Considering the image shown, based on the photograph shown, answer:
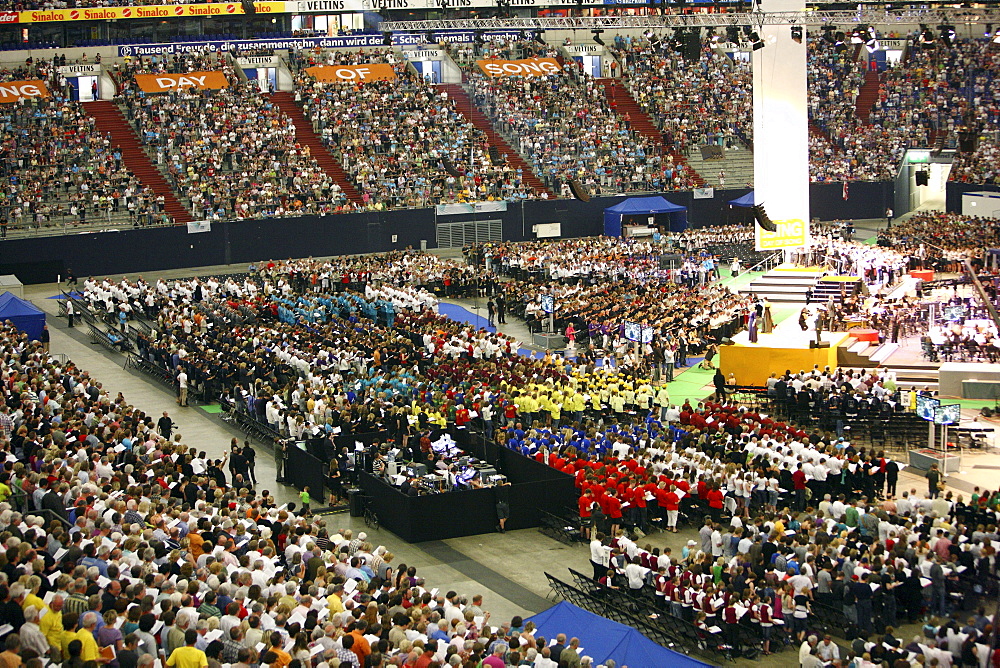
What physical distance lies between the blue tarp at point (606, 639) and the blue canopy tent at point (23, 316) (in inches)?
931

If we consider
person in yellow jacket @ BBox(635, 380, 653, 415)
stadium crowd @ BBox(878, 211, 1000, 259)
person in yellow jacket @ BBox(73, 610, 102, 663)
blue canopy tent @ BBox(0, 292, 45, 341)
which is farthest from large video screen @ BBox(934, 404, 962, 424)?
blue canopy tent @ BBox(0, 292, 45, 341)

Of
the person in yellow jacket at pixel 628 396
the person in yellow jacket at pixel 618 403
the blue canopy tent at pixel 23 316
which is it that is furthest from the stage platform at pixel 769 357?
the blue canopy tent at pixel 23 316

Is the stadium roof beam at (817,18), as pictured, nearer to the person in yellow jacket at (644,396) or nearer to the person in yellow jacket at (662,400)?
the person in yellow jacket at (644,396)

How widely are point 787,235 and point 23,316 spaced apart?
85.2 ft

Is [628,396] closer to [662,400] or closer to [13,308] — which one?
[662,400]

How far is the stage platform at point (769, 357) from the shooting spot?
3313 cm

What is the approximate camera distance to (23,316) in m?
→ 34.8

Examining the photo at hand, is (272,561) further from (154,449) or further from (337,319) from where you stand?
(337,319)

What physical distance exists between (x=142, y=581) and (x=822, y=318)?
85.6 feet

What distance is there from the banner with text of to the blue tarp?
99.6ft

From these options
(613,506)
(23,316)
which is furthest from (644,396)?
(23,316)

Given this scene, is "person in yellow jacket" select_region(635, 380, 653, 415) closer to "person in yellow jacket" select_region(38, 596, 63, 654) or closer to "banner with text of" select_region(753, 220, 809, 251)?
"banner with text of" select_region(753, 220, 809, 251)

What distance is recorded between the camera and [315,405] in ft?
89.5

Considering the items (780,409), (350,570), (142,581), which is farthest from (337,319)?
(142,581)
